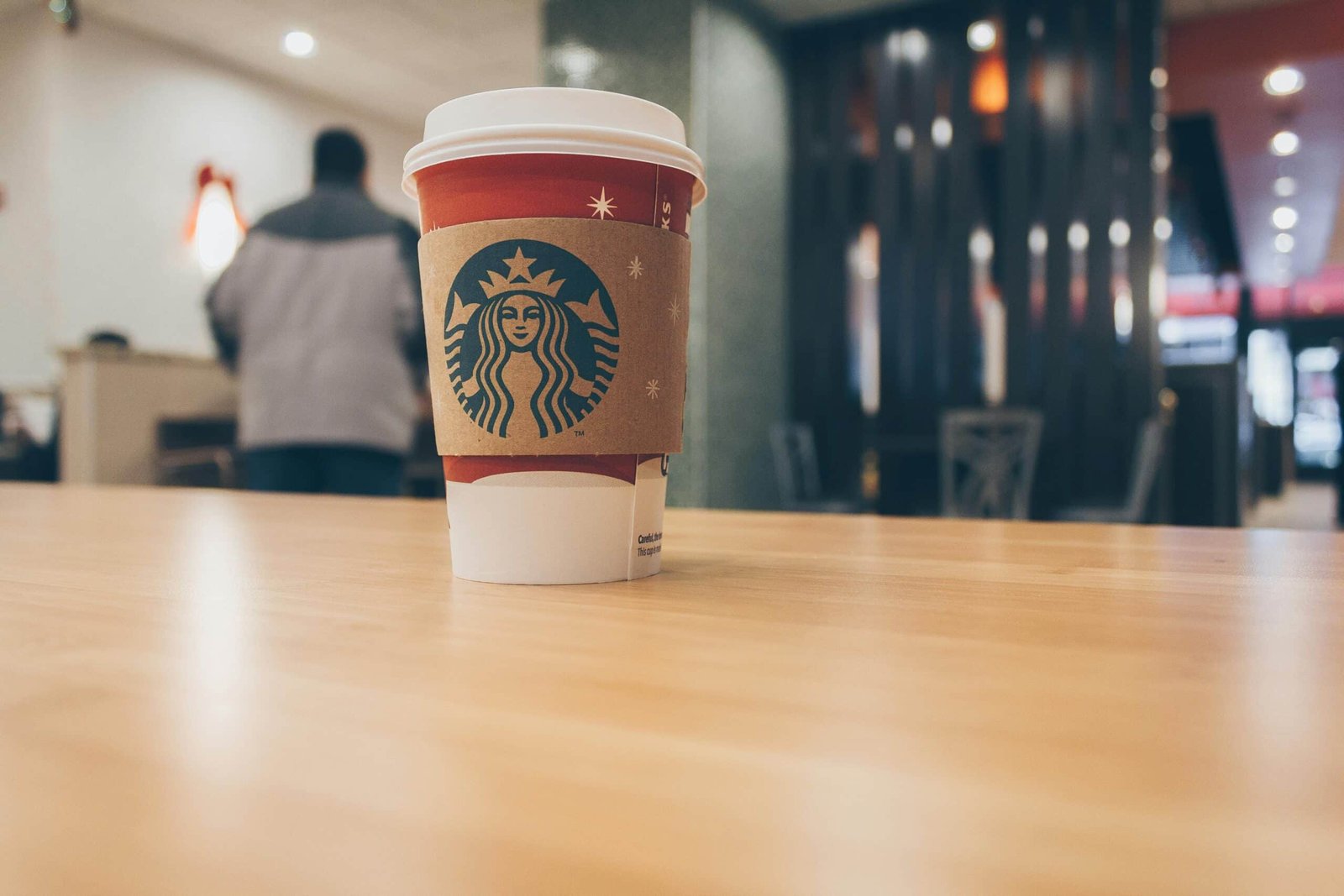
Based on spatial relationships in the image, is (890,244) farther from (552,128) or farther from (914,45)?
(552,128)

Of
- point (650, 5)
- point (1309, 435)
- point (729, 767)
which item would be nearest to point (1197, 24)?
point (650, 5)

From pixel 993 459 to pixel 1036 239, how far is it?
3.85 ft

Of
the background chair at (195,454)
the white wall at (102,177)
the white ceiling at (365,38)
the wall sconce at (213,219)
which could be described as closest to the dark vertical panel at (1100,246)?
the white ceiling at (365,38)

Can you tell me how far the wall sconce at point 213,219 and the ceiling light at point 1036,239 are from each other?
13.2 feet

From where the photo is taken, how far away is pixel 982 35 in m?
4.58

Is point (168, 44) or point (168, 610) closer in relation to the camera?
point (168, 610)

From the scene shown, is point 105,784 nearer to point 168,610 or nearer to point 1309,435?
point 168,610

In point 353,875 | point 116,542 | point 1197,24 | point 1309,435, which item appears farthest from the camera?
point 1309,435

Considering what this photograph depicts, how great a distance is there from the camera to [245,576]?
373mm

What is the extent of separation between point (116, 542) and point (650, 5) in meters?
4.39

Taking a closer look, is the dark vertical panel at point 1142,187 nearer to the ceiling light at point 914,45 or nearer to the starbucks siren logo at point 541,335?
the ceiling light at point 914,45

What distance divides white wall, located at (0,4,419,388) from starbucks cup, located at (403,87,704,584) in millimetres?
5482

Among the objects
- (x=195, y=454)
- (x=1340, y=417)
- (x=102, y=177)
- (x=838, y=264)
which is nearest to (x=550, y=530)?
(x=195, y=454)

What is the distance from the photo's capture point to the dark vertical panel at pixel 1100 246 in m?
4.33
